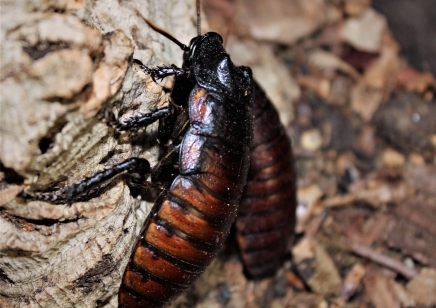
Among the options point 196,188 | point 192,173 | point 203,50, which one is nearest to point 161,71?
point 203,50

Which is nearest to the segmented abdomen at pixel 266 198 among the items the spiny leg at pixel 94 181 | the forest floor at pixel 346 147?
the forest floor at pixel 346 147

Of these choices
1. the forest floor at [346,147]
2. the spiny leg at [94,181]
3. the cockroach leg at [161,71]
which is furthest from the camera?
the forest floor at [346,147]

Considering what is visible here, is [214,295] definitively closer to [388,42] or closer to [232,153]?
[232,153]

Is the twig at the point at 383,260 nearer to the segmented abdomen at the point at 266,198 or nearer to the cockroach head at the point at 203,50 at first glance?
the segmented abdomen at the point at 266,198

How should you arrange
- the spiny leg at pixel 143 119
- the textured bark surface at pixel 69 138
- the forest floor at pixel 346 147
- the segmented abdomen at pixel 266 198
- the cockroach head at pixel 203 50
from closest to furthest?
the textured bark surface at pixel 69 138 → the spiny leg at pixel 143 119 → the cockroach head at pixel 203 50 → the segmented abdomen at pixel 266 198 → the forest floor at pixel 346 147

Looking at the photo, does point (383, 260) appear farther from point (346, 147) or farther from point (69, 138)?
point (69, 138)

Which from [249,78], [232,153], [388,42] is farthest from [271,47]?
[232,153]

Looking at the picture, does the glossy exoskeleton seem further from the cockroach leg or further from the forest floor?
the forest floor
